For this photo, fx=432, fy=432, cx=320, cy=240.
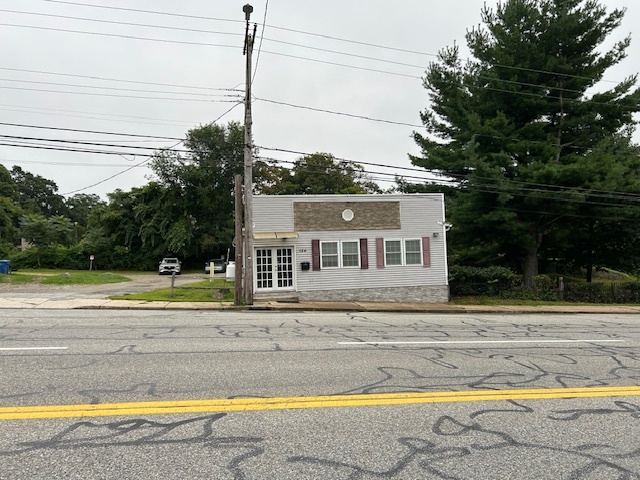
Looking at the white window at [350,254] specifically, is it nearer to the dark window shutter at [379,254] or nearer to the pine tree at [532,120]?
the dark window shutter at [379,254]

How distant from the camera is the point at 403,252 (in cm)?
2019

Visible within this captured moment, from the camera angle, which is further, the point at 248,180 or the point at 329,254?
the point at 329,254

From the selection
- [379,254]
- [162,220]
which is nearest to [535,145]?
[379,254]

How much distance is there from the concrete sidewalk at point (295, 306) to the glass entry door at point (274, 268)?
1791 mm

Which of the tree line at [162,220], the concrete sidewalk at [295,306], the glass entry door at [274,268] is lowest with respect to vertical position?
the concrete sidewalk at [295,306]

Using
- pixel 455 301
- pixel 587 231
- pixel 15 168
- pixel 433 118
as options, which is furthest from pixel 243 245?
pixel 15 168

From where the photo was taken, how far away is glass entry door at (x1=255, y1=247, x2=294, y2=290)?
19.1 meters

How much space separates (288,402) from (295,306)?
1182cm

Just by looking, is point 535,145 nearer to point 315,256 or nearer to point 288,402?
point 315,256

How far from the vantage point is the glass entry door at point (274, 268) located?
19.1m

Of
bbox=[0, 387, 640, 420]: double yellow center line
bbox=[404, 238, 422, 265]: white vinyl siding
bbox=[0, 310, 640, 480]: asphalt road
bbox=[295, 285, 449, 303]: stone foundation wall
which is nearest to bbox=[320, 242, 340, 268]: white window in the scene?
bbox=[295, 285, 449, 303]: stone foundation wall

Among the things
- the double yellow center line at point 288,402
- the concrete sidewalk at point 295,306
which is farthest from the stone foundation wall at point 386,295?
the double yellow center line at point 288,402

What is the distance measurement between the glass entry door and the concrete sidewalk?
1791 millimetres

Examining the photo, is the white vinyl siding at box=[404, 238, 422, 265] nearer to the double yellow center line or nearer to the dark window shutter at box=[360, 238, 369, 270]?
the dark window shutter at box=[360, 238, 369, 270]
